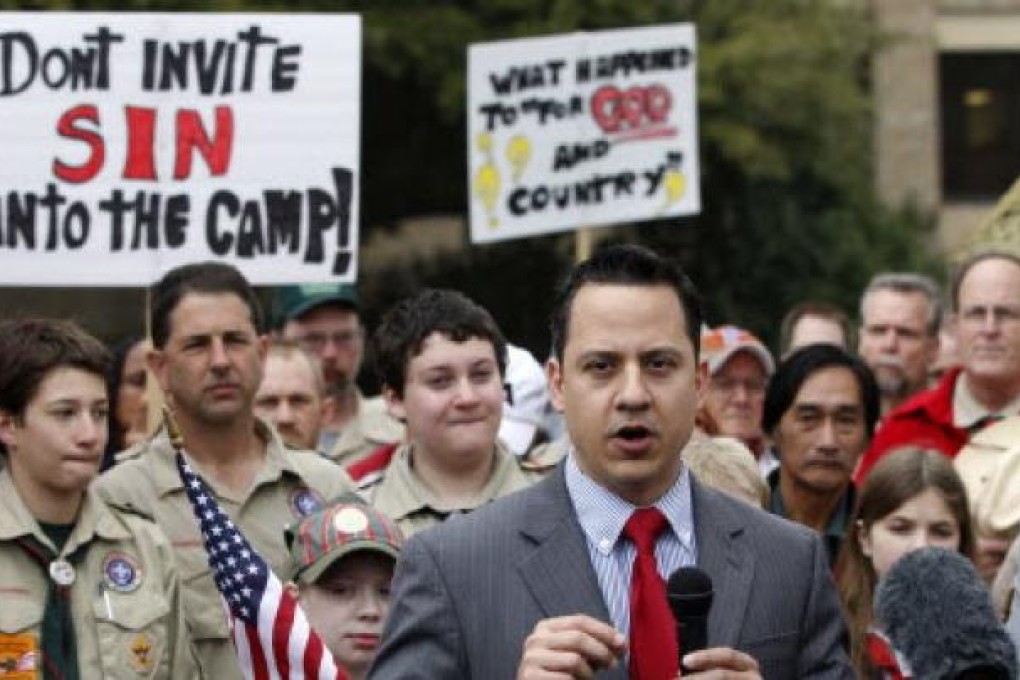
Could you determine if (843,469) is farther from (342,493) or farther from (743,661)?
(743,661)

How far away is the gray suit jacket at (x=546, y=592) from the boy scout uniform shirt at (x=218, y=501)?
2.44 m

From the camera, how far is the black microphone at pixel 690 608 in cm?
462

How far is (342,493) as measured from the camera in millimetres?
7816

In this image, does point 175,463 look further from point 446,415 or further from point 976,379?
point 976,379

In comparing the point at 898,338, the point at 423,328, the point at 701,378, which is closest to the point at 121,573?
the point at 423,328

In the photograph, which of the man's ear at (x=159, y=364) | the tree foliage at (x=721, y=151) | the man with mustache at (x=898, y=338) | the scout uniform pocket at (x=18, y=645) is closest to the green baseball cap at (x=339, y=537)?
the scout uniform pocket at (x=18, y=645)

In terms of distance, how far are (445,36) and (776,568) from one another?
21.5m

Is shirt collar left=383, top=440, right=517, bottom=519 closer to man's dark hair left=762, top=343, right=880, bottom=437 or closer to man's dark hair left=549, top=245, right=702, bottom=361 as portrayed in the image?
man's dark hair left=762, top=343, right=880, bottom=437

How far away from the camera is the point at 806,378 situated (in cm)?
926

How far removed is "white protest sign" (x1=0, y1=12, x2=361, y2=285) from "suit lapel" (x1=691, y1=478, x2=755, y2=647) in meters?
4.72

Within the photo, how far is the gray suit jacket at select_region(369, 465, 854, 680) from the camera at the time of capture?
498 centimetres

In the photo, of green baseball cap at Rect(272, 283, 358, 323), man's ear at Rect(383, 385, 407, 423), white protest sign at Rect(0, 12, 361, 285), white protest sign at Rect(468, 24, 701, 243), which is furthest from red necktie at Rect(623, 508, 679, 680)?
white protest sign at Rect(468, 24, 701, 243)

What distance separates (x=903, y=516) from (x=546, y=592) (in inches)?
120

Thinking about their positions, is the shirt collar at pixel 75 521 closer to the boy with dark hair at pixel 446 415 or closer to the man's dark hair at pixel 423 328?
the boy with dark hair at pixel 446 415
